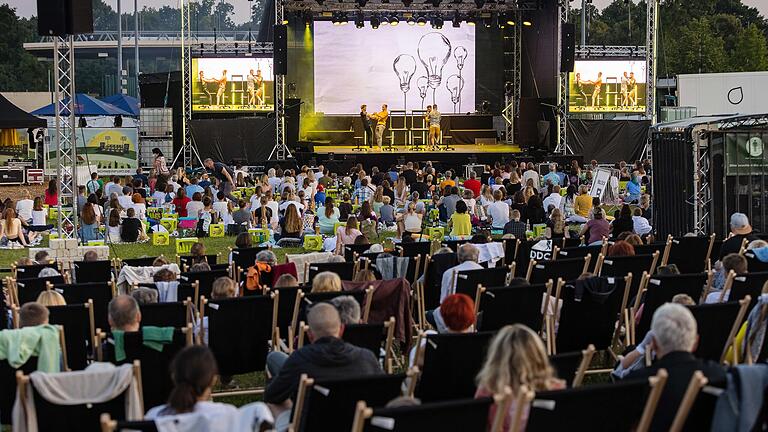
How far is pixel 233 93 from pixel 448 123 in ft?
19.6

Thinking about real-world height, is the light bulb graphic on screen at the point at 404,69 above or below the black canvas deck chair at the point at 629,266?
above

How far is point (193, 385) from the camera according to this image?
451cm

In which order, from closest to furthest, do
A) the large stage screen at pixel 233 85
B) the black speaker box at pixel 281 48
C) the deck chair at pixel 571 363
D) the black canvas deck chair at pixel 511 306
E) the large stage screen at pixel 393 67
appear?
the deck chair at pixel 571 363 < the black canvas deck chair at pixel 511 306 < the black speaker box at pixel 281 48 < the large stage screen at pixel 233 85 < the large stage screen at pixel 393 67

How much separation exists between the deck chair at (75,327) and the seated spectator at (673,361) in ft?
12.3

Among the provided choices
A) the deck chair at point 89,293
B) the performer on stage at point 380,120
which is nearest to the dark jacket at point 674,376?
the deck chair at point 89,293

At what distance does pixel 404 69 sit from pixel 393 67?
31 cm

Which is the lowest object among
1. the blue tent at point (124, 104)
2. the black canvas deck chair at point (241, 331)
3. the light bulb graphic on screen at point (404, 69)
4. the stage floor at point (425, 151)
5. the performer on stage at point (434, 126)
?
the black canvas deck chair at point (241, 331)

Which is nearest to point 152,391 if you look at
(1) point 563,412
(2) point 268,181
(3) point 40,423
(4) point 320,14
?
(3) point 40,423

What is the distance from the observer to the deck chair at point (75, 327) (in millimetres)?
7285

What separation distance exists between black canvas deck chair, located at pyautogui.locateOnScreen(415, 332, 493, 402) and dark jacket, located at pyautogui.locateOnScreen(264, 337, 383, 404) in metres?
0.48

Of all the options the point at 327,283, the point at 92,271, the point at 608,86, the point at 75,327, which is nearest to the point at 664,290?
the point at 327,283

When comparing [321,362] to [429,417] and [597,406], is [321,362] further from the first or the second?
[597,406]

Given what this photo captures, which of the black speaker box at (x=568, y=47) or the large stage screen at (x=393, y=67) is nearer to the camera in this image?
the black speaker box at (x=568, y=47)

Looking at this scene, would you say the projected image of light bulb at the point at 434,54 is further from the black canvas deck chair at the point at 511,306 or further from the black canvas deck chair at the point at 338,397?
the black canvas deck chair at the point at 338,397
